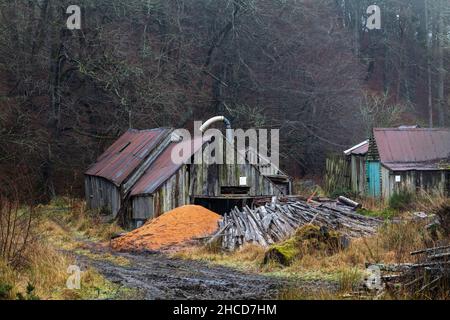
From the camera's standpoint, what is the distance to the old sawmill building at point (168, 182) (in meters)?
21.8

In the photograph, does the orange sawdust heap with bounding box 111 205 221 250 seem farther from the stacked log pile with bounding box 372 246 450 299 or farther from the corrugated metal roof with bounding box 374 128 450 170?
the corrugated metal roof with bounding box 374 128 450 170

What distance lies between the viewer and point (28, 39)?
1242 inches

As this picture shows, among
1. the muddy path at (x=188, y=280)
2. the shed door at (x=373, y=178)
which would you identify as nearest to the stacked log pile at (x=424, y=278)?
the muddy path at (x=188, y=280)

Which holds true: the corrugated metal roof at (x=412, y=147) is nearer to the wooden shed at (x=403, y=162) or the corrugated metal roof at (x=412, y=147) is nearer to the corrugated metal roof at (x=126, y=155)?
the wooden shed at (x=403, y=162)

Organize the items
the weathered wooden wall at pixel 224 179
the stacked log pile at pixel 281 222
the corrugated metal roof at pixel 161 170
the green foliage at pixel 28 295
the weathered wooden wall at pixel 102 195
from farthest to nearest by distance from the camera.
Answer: the weathered wooden wall at pixel 102 195 < the weathered wooden wall at pixel 224 179 < the corrugated metal roof at pixel 161 170 < the stacked log pile at pixel 281 222 < the green foliage at pixel 28 295

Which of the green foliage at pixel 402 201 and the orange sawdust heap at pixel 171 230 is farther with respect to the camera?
the green foliage at pixel 402 201

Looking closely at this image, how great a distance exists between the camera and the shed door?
28.9 m

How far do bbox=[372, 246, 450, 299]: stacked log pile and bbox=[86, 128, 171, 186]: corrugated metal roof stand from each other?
46.1 feet

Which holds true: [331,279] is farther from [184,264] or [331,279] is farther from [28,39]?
[28,39]

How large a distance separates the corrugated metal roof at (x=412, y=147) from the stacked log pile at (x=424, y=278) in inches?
681

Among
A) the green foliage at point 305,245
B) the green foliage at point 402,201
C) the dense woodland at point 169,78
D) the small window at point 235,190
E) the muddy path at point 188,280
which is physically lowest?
the muddy path at point 188,280

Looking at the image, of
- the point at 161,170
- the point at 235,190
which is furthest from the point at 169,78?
the point at 235,190
